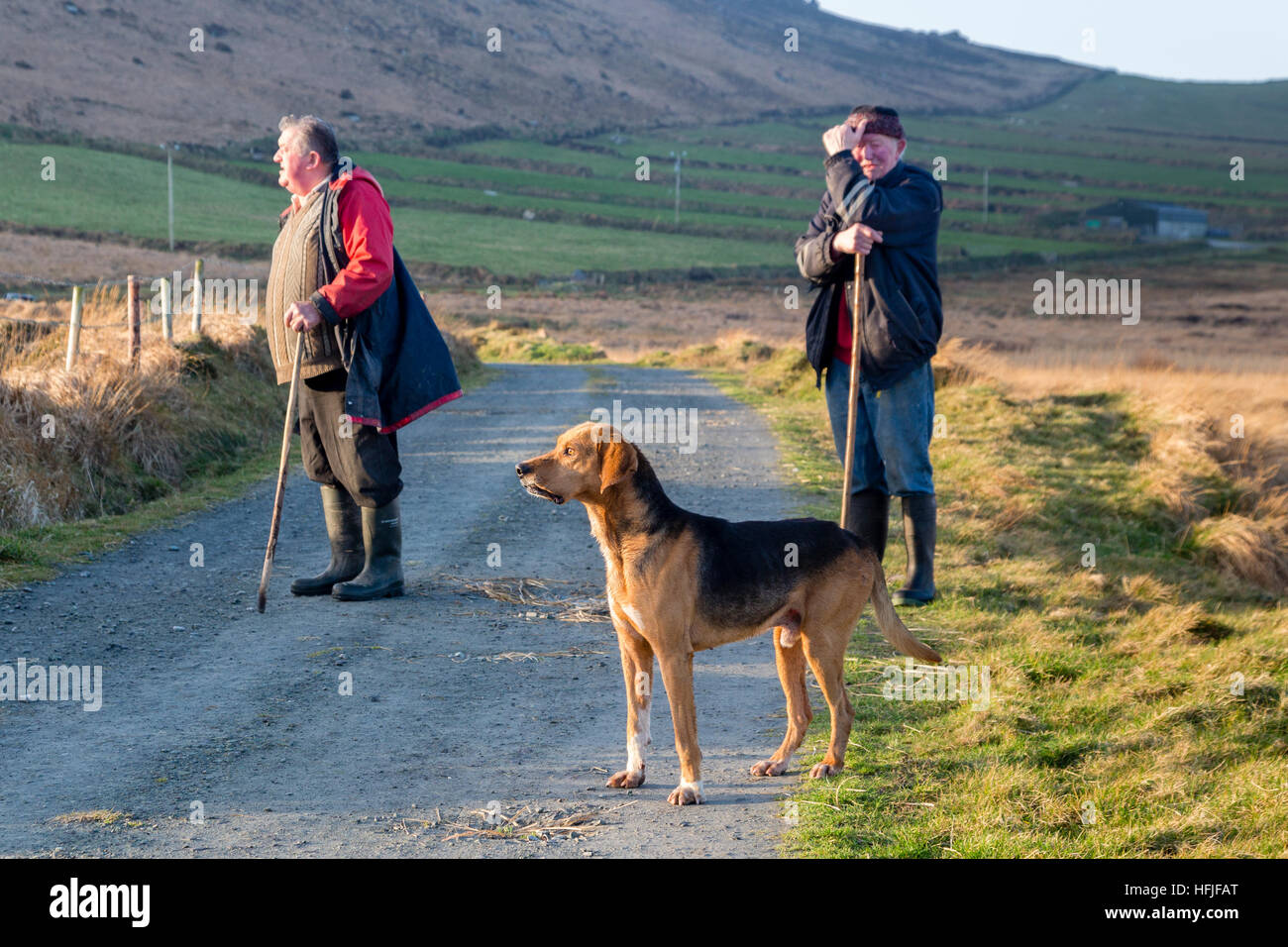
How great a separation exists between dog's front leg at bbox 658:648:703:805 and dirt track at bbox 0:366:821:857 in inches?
3.1

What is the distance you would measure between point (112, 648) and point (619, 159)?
97971mm

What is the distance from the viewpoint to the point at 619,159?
101 metres

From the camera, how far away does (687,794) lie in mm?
4422

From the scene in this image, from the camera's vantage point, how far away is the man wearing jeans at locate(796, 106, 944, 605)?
6.62 metres

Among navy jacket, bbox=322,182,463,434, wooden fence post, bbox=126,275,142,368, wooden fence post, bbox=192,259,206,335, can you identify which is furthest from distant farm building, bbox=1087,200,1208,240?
A: navy jacket, bbox=322,182,463,434

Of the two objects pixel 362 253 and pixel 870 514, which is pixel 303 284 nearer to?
pixel 362 253

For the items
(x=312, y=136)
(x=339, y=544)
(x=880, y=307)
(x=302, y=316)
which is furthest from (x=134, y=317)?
(x=880, y=307)

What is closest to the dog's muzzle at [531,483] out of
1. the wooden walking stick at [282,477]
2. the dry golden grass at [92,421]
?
the wooden walking stick at [282,477]

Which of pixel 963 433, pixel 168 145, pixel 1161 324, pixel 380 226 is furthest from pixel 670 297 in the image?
pixel 380 226

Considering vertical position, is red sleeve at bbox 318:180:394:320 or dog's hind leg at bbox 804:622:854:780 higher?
red sleeve at bbox 318:180:394:320

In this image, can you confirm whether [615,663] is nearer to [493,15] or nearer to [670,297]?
[670,297]

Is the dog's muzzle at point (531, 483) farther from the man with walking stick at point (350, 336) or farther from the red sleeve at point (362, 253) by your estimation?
the red sleeve at point (362, 253)

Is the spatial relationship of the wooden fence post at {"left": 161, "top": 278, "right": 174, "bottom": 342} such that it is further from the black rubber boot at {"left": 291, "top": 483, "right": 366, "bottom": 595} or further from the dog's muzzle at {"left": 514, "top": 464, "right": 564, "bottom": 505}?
the dog's muzzle at {"left": 514, "top": 464, "right": 564, "bottom": 505}

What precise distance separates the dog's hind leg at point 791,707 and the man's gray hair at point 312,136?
3714mm
